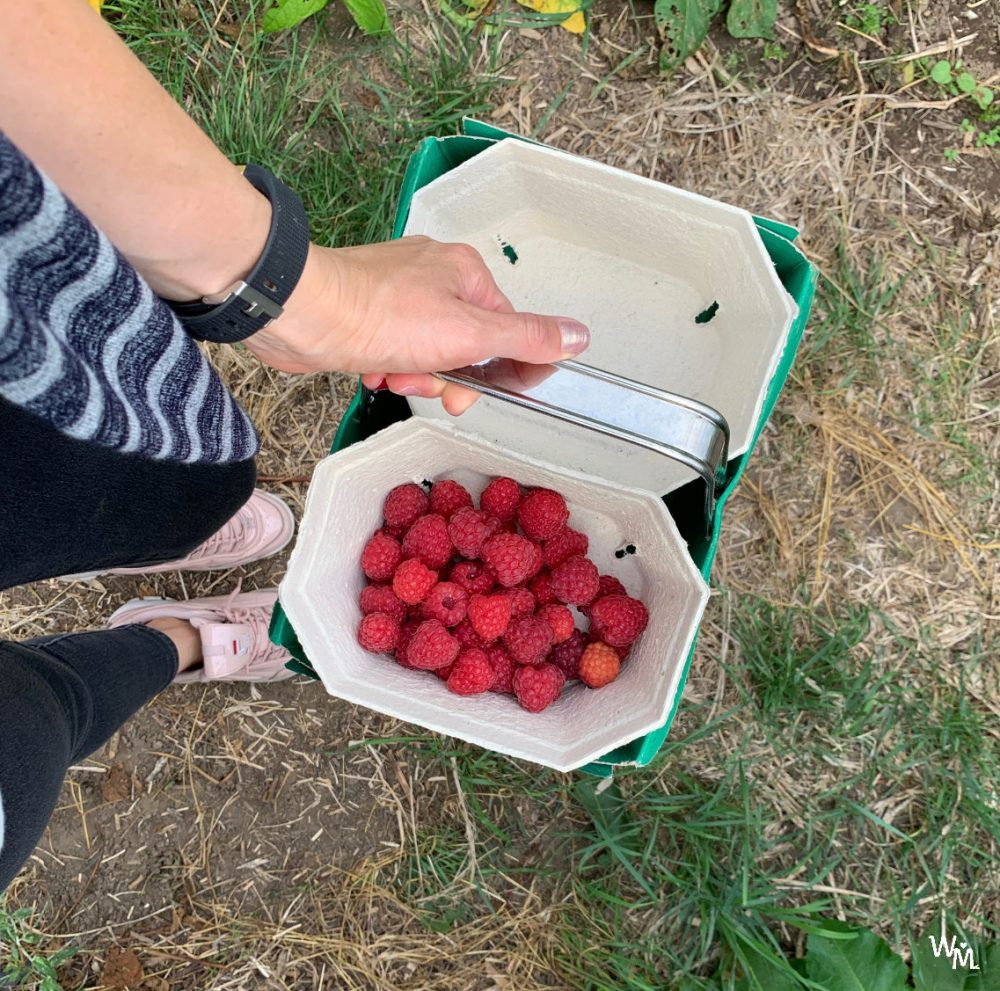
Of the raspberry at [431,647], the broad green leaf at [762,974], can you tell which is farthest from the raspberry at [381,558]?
the broad green leaf at [762,974]

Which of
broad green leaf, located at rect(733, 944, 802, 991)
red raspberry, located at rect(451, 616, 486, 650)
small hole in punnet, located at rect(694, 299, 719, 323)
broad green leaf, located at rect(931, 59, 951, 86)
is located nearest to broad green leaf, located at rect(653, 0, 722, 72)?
broad green leaf, located at rect(931, 59, 951, 86)

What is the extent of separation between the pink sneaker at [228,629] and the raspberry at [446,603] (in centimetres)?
39

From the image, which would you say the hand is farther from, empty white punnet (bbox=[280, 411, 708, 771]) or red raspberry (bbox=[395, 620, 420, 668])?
red raspberry (bbox=[395, 620, 420, 668])

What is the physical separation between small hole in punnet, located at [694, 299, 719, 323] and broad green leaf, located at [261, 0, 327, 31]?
88 cm

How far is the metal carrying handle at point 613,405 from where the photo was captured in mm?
896

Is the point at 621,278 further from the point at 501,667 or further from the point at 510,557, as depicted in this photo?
the point at 501,667

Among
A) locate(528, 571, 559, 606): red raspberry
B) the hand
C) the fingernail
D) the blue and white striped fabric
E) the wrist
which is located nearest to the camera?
the blue and white striped fabric

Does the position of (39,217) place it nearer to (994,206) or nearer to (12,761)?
(12,761)

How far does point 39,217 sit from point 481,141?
76 centimetres

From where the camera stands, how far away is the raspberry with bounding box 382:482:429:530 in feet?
3.82

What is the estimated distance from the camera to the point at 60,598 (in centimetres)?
151

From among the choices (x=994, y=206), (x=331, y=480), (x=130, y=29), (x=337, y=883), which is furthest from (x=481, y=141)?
(x=337, y=883)

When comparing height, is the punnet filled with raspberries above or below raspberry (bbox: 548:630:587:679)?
above

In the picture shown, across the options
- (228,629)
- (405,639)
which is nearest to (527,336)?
(405,639)
